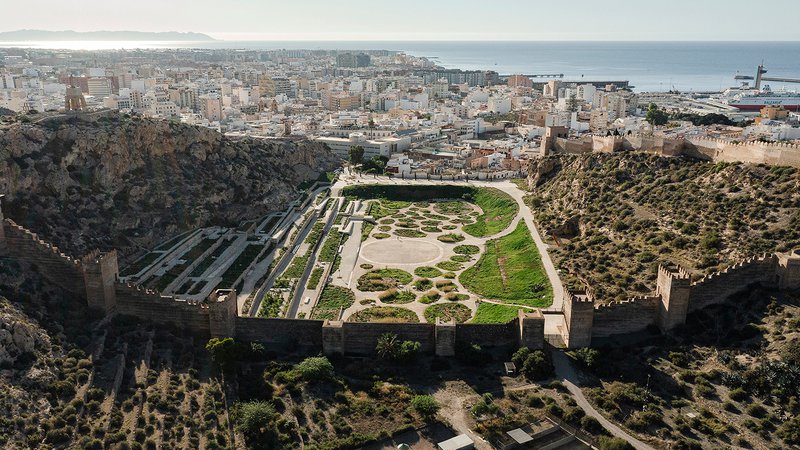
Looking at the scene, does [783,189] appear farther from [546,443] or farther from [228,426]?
[228,426]

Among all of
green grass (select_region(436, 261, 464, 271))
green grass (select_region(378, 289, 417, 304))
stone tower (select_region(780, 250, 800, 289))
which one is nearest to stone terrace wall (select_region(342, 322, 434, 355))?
green grass (select_region(378, 289, 417, 304))

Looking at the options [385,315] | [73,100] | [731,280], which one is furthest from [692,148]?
[73,100]

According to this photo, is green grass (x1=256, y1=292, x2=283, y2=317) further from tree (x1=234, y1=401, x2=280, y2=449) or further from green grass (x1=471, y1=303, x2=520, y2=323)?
tree (x1=234, y1=401, x2=280, y2=449)

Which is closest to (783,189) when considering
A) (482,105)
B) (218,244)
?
(218,244)

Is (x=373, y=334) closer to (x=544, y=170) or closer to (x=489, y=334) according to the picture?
(x=489, y=334)

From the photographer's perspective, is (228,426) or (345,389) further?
(345,389)

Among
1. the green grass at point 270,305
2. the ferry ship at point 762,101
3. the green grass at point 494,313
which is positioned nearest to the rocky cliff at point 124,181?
the green grass at point 270,305

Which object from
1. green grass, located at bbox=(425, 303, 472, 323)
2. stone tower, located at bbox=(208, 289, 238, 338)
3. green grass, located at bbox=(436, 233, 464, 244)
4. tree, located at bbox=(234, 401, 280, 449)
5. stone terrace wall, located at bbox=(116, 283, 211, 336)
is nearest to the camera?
tree, located at bbox=(234, 401, 280, 449)
